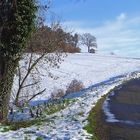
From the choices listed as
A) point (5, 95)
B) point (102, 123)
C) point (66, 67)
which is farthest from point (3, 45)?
point (66, 67)

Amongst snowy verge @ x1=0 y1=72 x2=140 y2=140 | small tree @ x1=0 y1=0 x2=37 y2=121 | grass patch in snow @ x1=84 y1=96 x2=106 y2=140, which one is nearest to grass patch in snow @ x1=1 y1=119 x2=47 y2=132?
snowy verge @ x1=0 y1=72 x2=140 y2=140

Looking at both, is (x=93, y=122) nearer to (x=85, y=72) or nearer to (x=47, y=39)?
(x=47, y=39)

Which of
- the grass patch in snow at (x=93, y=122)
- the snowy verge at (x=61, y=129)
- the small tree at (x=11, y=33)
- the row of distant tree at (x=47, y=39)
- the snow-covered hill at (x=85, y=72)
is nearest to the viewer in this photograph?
the snowy verge at (x=61, y=129)

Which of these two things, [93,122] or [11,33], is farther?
[93,122]

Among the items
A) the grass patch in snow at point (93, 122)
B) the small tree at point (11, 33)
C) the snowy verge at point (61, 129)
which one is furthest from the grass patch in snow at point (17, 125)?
the grass patch in snow at point (93, 122)

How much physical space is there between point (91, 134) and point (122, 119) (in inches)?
148

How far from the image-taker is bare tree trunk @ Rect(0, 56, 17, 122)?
16578mm

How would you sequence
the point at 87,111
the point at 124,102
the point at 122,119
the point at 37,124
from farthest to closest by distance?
the point at 124,102, the point at 87,111, the point at 122,119, the point at 37,124

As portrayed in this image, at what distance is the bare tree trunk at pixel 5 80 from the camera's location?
16.6 m

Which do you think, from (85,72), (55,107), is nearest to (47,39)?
(55,107)

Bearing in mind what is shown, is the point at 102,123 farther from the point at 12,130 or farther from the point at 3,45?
the point at 3,45

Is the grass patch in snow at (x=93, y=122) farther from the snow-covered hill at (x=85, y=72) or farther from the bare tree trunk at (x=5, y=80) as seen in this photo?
the snow-covered hill at (x=85, y=72)

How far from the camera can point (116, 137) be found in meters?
14.0

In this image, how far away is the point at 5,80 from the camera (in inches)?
655
